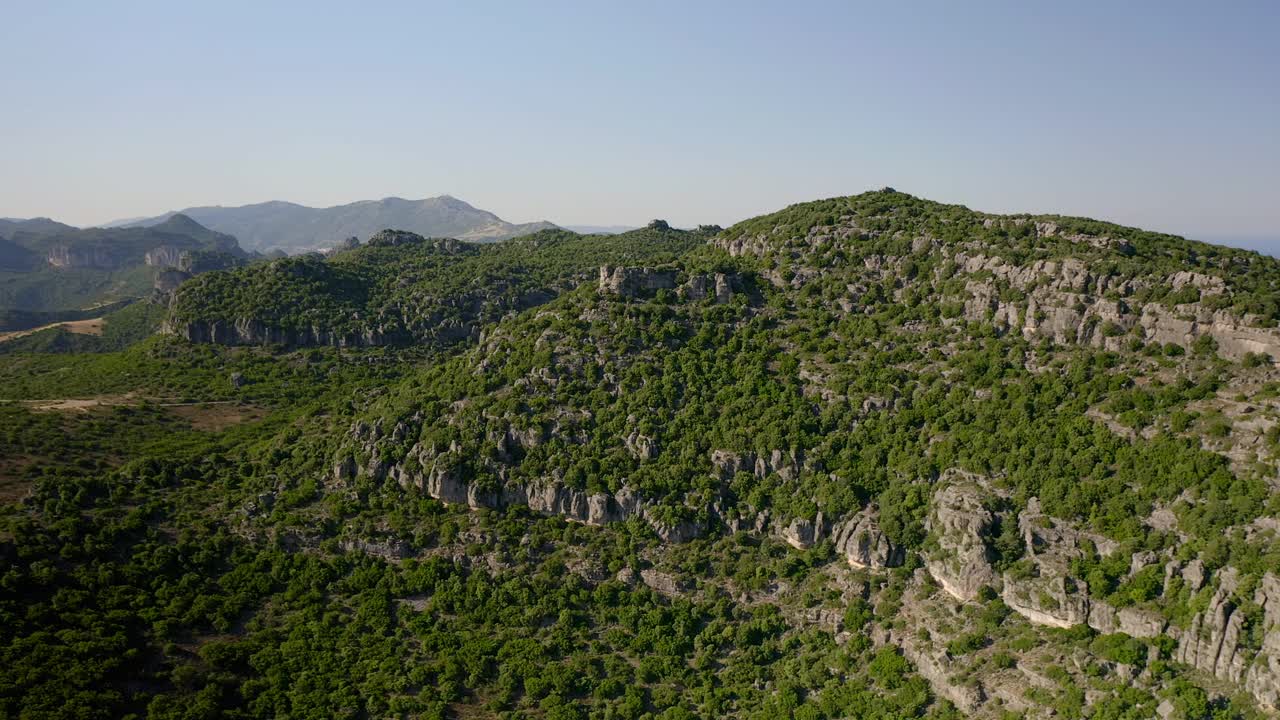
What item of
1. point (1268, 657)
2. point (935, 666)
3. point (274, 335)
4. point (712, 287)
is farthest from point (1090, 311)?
point (274, 335)

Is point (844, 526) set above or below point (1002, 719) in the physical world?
above

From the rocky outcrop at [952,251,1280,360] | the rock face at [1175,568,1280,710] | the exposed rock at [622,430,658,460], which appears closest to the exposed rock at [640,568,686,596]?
the exposed rock at [622,430,658,460]

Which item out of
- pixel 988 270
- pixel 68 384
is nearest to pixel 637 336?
pixel 988 270

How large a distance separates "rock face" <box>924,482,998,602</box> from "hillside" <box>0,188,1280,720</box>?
0.88 feet

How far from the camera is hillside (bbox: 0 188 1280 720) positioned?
6538cm

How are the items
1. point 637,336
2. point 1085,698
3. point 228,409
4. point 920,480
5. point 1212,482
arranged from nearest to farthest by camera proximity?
1. point 1085,698
2. point 1212,482
3. point 920,480
4. point 637,336
5. point 228,409

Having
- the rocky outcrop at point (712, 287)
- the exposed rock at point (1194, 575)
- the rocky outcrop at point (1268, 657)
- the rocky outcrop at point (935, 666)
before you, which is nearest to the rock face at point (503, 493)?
the rocky outcrop at point (935, 666)

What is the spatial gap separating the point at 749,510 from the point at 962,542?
952 inches

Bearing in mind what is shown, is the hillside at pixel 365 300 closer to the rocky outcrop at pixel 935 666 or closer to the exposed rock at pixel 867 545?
the exposed rock at pixel 867 545

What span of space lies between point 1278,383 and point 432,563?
91490 mm

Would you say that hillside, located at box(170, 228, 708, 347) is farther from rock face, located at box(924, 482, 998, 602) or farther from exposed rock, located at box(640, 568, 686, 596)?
rock face, located at box(924, 482, 998, 602)

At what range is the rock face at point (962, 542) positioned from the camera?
72312mm

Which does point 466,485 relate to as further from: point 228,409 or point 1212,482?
point 1212,482

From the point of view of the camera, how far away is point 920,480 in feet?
271
